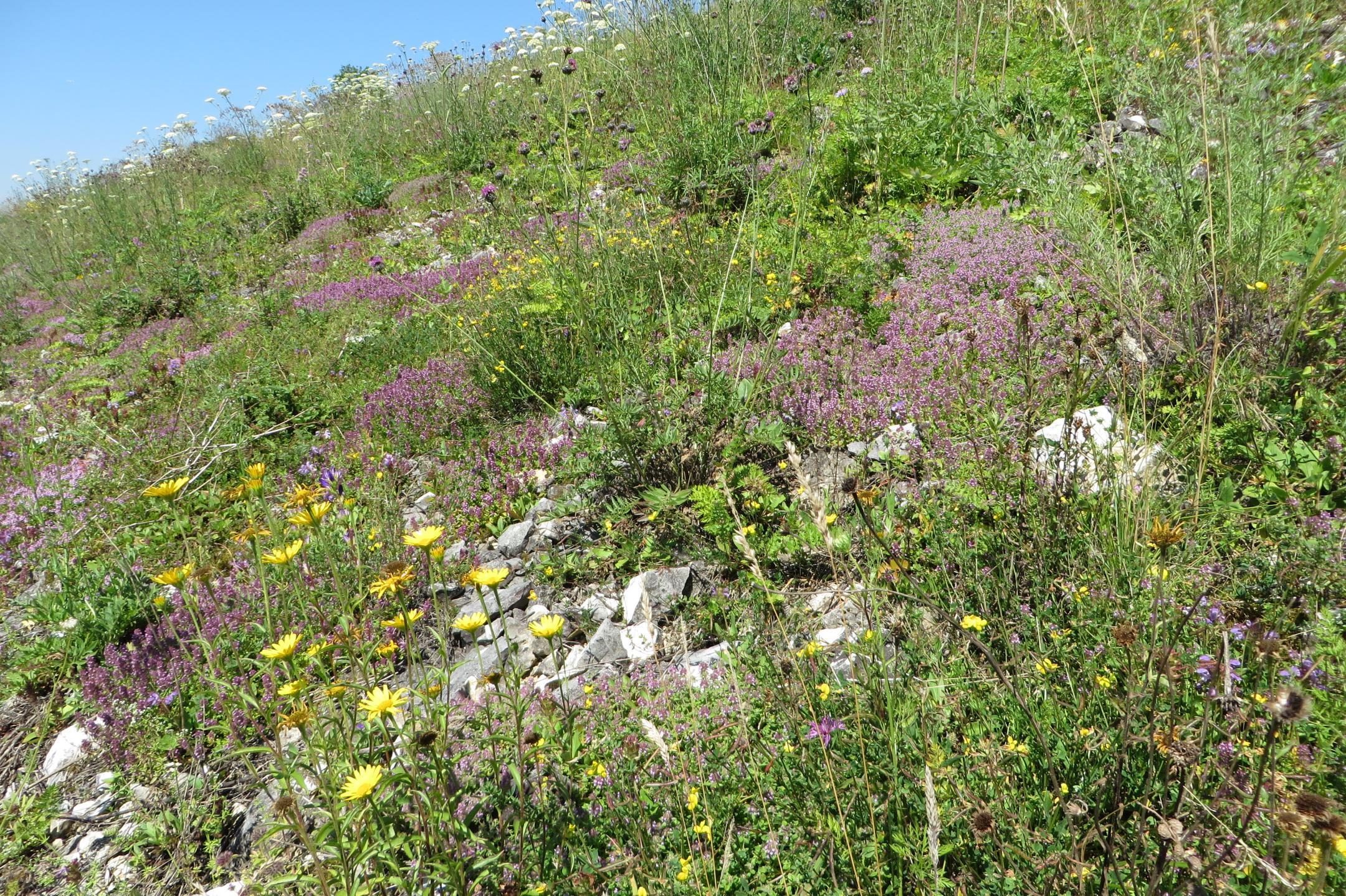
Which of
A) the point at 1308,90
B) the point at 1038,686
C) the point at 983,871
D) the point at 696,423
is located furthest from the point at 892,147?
the point at 983,871

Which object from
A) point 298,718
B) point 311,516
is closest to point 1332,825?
point 298,718

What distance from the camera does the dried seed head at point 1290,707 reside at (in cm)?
75

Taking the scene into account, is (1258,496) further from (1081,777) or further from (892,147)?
(892,147)

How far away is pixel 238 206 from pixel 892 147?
992 centimetres

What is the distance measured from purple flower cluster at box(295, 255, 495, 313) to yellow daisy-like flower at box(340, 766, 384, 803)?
4.75 meters

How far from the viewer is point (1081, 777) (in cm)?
161

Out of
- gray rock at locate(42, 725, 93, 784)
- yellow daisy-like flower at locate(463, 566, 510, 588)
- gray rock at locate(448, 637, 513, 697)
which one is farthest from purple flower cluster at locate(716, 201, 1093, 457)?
gray rock at locate(42, 725, 93, 784)

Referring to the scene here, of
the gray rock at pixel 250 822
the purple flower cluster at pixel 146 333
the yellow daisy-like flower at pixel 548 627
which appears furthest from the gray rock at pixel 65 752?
the purple flower cluster at pixel 146 333

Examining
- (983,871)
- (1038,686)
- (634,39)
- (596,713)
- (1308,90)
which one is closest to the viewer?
(983,871)

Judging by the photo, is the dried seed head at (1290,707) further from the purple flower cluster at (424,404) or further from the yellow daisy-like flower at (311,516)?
the purple flower cluster at (424,404)

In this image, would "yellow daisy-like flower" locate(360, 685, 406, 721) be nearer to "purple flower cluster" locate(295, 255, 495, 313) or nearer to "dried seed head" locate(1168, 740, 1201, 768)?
"dried seed head" locate(1168, 740, 1201, 768)

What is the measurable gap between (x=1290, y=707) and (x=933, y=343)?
300cm

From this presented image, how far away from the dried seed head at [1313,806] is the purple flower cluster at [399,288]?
5647mm

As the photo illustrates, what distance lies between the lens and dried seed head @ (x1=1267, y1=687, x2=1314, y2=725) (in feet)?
2.45
